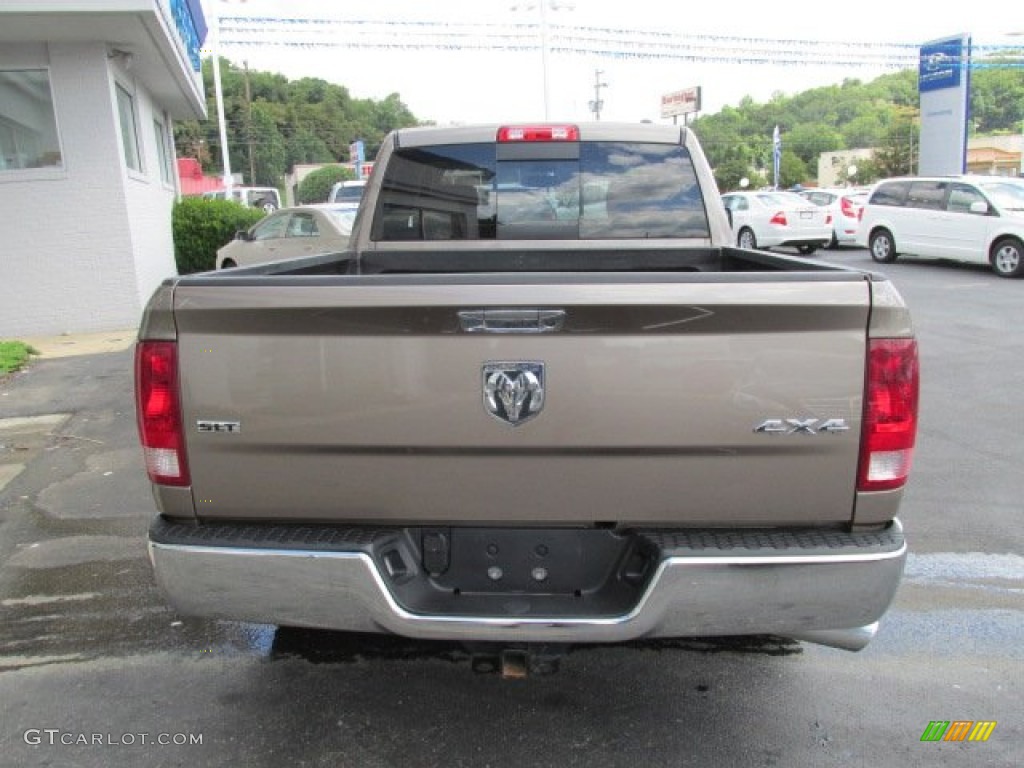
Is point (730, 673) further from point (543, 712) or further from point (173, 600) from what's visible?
point (173, 600)

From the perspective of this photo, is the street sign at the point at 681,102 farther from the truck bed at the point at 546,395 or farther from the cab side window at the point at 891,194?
the truck bed at the point at 546,395

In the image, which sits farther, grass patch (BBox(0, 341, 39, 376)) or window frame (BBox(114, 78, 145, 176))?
window frame (BBox(114, 78, 145, 176))

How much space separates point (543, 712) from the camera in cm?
310

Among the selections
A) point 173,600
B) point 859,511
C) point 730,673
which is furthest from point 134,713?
point 859,511

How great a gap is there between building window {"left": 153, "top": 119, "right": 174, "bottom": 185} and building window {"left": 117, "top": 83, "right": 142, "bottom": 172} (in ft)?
10.0

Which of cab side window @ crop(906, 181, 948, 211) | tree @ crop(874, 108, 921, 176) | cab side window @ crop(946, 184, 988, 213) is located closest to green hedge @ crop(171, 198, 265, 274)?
cab side window @ crop(906, 181, 948, 211)

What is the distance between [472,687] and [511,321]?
163 centimetres

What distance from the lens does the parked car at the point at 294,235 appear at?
1305 cm

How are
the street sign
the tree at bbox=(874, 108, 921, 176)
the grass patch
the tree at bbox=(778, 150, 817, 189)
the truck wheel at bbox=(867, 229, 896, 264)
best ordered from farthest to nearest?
the tree at bbox=(778, 150, 817, 189)
the tree at bbox=(874, 108, 921, 176)
the street sign
the truck wheel at bbox=(867, 229, 896, 264)
the grass patch

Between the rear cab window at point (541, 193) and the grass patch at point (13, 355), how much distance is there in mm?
6957

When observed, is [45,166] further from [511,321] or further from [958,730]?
[958,730]

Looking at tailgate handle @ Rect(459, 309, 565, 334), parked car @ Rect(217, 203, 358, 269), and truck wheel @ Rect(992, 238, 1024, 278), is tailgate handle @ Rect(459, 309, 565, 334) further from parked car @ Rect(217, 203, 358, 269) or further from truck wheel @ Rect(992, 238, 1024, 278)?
truck wheel @ Rect(992, 238, 1024, 278)

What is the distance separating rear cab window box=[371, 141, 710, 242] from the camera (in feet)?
13.9

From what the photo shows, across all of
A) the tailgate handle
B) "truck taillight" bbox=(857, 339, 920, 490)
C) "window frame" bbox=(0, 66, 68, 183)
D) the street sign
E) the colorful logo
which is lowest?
the colorful logo
